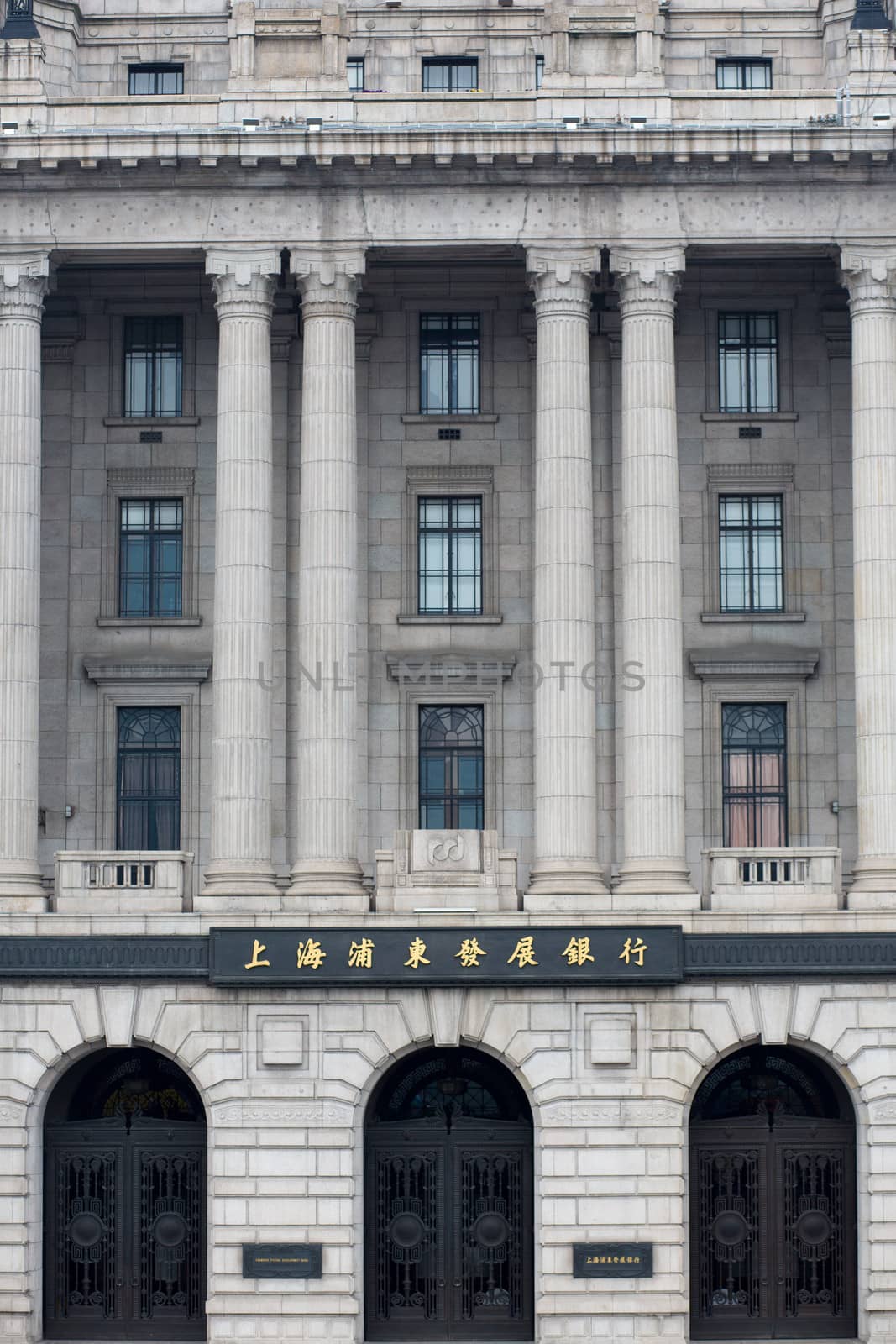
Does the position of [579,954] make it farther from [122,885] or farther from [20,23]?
[20,23]

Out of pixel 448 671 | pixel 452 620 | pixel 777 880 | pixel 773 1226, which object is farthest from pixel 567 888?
pixel 773 1226

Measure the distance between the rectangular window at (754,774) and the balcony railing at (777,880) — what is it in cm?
350

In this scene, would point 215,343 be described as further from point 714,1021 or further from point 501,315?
point 714,1021

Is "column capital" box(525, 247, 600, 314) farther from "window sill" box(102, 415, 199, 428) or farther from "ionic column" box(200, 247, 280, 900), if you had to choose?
"window sill" box(102, 415, 199, 428)

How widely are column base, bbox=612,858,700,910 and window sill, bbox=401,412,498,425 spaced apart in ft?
35.3

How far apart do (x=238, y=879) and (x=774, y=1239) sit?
12869mm

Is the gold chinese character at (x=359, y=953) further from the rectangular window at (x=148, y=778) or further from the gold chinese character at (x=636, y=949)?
the rectangular window at (x=148, y=778)

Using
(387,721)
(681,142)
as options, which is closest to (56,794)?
(387,721)

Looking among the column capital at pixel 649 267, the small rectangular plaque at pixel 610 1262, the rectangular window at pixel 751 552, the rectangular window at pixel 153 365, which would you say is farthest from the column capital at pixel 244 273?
the small rectangular plaque at pixel 610 1262

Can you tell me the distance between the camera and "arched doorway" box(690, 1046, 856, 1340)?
5491 cm

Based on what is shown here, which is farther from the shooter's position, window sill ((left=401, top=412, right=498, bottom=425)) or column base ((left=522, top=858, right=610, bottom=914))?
window sill ((left=401, top=412, right=498, bottom=425))

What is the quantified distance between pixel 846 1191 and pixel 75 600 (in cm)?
2039

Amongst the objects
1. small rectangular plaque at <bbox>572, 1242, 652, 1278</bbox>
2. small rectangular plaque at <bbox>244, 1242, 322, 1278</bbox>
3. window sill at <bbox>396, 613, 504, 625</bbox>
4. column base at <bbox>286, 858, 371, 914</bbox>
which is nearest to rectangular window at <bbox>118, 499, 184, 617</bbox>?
window sill at <bbox>396, 613, 504, 625</bbox>

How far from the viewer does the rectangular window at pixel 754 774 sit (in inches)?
2307
